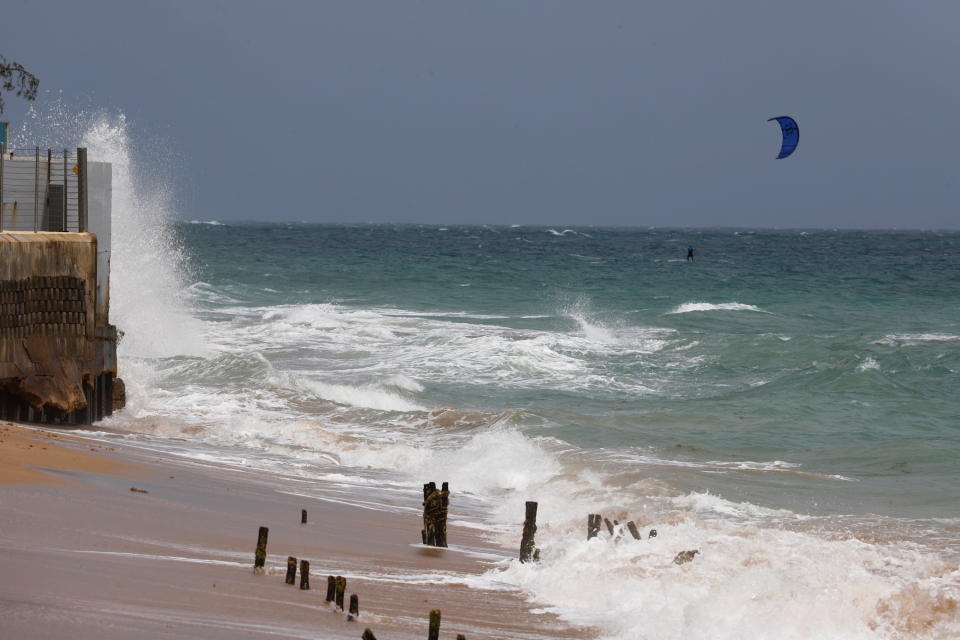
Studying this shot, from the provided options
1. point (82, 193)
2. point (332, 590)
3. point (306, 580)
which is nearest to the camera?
point (332, 590)

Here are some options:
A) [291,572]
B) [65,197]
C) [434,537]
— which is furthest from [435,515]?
[65,197]

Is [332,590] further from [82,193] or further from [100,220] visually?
[100,220]

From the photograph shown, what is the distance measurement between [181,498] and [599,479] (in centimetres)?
509

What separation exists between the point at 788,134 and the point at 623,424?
10.3 m

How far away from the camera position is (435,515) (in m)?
9.61

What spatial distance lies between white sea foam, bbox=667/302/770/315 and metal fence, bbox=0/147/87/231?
24.3 meters

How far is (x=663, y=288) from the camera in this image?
48500mm

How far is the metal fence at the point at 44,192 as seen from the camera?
14.7m

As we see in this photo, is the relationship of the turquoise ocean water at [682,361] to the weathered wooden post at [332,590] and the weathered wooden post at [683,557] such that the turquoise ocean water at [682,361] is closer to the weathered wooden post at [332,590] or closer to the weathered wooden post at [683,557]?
the weathered wooden post at [683,557]

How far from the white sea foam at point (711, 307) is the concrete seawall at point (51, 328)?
24.4 metres

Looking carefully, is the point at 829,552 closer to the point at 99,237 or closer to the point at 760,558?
the point at 760,558

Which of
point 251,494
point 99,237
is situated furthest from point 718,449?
point 99,237

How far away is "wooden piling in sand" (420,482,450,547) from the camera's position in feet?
31.4

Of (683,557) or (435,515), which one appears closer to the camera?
(683,557)
